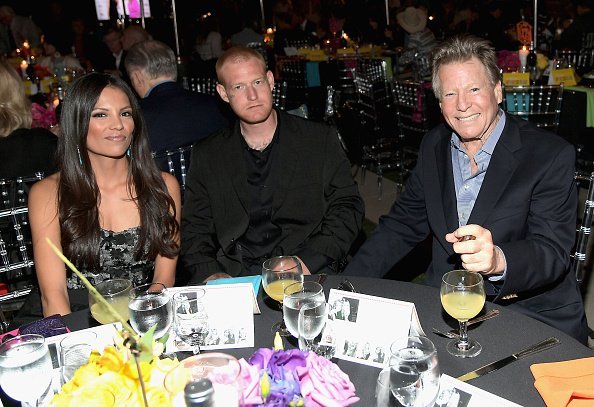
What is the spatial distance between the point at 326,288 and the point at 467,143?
2.74 feet

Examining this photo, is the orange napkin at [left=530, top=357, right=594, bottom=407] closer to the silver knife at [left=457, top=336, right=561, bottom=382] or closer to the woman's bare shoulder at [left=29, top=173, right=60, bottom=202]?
the silver knife at [left=457, top=336, right=561, bottom=382]

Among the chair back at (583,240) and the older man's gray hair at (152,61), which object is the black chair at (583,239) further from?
the older man's gray hair at (152,61)

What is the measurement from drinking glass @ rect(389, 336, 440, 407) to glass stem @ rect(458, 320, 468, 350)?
40cm

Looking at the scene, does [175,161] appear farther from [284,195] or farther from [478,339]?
[478,339]

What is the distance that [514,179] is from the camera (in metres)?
2.04

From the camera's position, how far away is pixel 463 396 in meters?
1.21

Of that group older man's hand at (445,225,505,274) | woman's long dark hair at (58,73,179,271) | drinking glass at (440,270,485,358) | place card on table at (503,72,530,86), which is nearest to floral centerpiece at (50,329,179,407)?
drinking glass at (440,270,485,358)

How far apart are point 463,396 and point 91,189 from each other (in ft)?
5.84

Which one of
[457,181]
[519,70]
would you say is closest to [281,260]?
[457,181]

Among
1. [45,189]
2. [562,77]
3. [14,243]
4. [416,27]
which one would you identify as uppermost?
[416,27]

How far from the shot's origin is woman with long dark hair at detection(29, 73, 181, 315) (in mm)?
2367

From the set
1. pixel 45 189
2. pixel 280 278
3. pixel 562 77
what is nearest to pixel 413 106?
pixel 562 77

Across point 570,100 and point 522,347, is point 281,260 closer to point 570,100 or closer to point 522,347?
point 522,347

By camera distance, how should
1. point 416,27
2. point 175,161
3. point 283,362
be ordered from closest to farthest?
1. point 283,362
2. point 175,161
3. point 416,27
